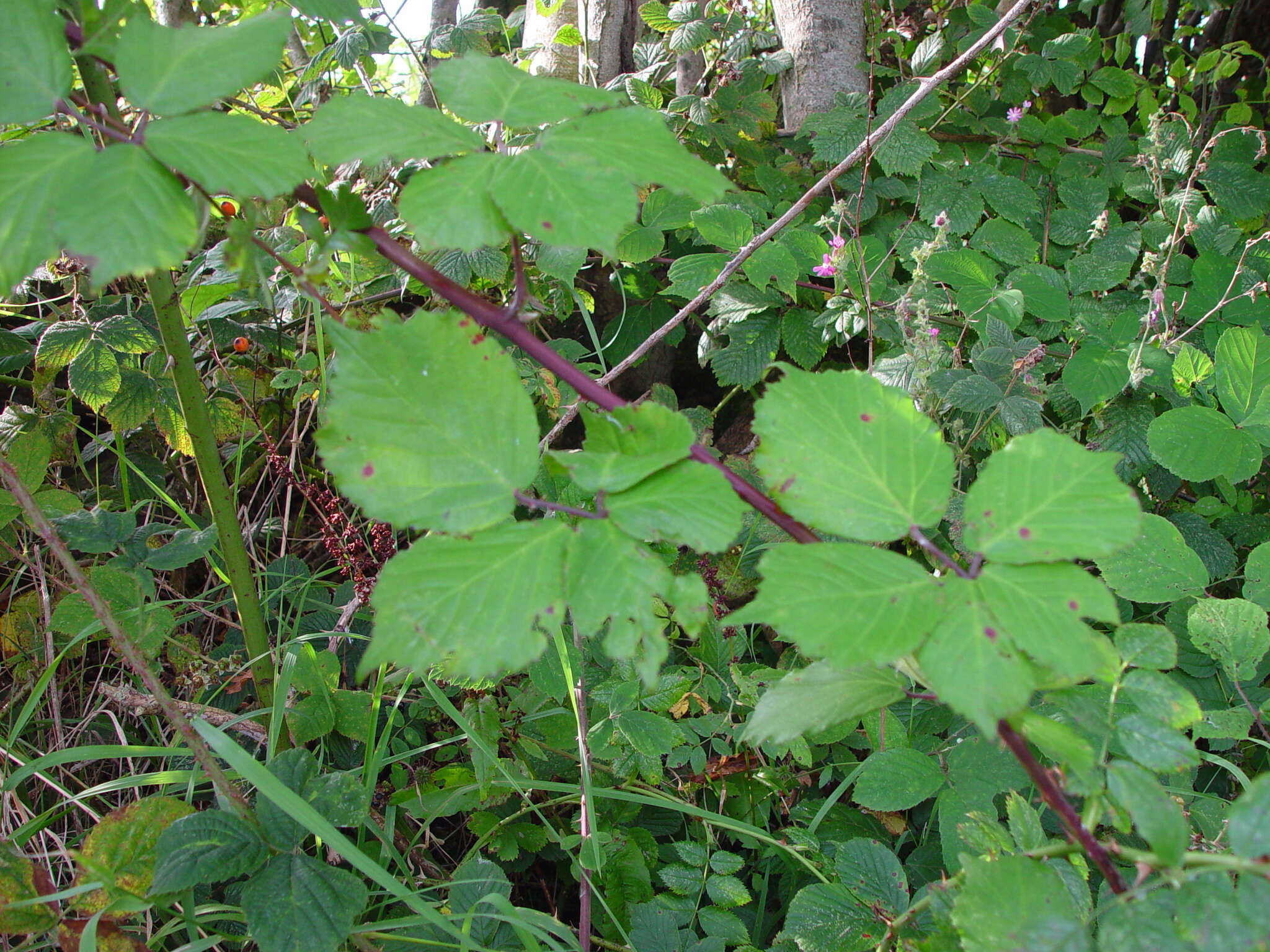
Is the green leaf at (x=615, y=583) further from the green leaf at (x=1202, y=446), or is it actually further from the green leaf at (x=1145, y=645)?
the green leaf at (x=1202, y=446)

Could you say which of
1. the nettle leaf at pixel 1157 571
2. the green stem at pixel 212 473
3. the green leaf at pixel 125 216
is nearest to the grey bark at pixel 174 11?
the green stem at pixel 212 473

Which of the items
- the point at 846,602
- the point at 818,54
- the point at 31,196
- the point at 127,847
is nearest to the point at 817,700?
the point at 846,602

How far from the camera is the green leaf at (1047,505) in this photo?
21.9 inches

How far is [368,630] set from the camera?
64.2 inches

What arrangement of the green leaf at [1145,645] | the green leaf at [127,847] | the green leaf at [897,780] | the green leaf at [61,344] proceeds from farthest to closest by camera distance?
the green leaf at [61,344]
the green leaf at [897,780]
the green leaf at [127,847]
the green leaf at [1145,645]

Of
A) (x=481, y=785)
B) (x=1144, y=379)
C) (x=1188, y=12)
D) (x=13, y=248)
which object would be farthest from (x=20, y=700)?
(x=1188, y=12)

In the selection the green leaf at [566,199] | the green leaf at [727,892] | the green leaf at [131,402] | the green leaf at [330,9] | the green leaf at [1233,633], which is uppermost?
the green leaf at [330,9]

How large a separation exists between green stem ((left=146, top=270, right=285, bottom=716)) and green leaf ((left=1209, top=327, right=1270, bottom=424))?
1.70m

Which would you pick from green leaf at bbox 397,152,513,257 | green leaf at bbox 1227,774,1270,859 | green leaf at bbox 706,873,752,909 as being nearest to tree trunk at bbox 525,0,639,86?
green leaf at bbox 397,152,513,257

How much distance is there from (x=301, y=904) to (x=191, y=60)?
0.90 metres

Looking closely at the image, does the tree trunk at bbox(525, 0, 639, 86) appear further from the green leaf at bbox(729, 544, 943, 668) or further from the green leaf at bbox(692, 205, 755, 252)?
the green leaf at bbox(729, 544, 943, 668)

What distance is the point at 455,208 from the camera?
0.56 metres

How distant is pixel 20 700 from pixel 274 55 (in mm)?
1485

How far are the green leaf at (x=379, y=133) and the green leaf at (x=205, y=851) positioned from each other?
80cm
